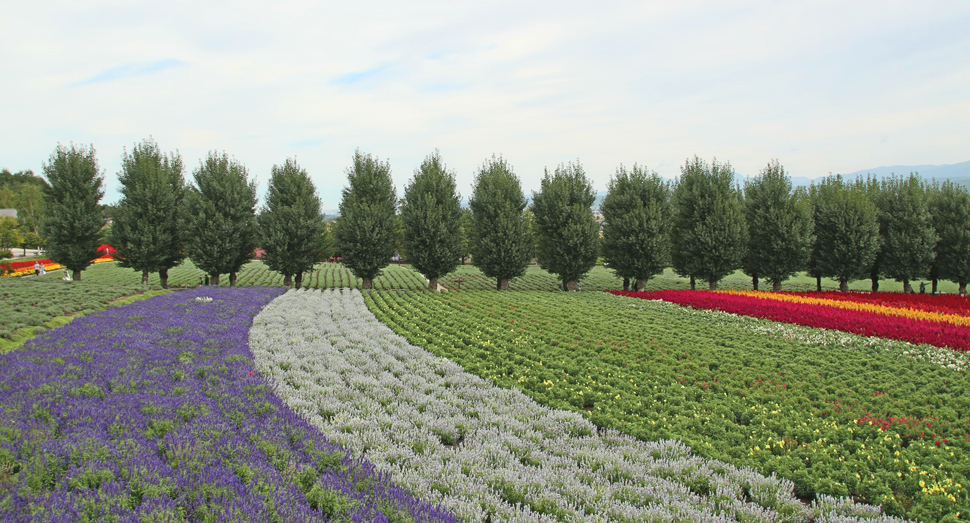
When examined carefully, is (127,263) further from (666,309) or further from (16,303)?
(666,309)

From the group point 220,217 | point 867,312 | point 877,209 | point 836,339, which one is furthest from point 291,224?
point 877,209

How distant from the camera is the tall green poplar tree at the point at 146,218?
38.0m

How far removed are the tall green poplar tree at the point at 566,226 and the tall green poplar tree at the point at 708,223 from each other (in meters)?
7.79

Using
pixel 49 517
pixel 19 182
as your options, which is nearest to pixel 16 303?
pixel 49 517

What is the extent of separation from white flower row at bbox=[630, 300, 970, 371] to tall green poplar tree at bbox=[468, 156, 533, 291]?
18.6m

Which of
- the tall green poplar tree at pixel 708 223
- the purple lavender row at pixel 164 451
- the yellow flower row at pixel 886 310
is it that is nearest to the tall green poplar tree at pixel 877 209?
the tall green poplar tree at pixel 708 223

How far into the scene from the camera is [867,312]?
22688 mm

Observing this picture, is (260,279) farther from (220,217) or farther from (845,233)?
(845,233)

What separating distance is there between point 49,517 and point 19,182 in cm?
19899

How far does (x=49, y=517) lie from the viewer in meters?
4.74

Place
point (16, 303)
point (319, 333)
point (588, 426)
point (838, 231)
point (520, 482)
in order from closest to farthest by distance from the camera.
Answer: point (520, 482), point (588, 426), point (319, 333), point (16, 303), point (838, 231)

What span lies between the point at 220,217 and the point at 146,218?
6304mm

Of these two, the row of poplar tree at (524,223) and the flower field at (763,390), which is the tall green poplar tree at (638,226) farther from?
the flower field at (763,390)

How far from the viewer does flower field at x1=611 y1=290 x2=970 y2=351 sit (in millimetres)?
17562
